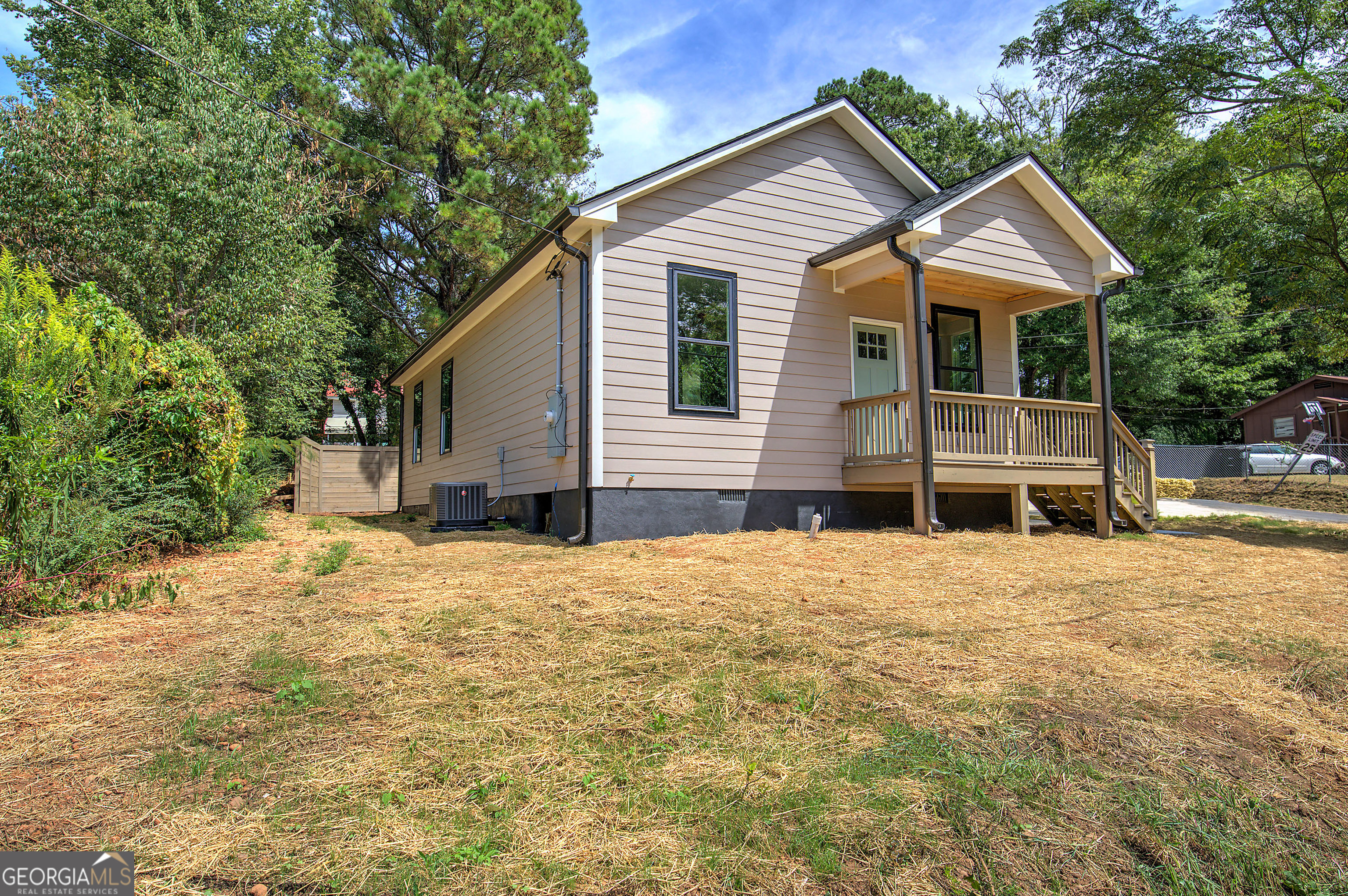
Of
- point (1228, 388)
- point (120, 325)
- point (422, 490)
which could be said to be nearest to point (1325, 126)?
point (120, 325)

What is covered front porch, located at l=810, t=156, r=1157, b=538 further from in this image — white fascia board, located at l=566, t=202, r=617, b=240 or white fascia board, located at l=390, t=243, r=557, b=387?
white fascia board, located at l=390, t=243, r=557, b=387

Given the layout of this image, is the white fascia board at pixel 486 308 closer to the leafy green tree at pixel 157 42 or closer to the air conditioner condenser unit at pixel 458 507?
the air conditioner condenser unit at pixel 458 507

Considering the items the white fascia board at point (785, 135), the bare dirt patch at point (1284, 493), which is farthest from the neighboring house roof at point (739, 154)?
the bare dirt patch at point (1284, 493)

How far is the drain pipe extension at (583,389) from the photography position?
26.1 feet

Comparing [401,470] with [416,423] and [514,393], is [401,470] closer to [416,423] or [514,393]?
[416,423]

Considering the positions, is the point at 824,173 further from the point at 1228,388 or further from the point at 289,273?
the point at 1228,388

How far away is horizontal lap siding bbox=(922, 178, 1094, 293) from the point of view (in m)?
8.83

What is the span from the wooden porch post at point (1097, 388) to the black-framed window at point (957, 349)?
1.46 m

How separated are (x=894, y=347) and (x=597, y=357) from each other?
4.54m

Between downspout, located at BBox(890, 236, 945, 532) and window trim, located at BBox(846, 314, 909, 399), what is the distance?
3.99ft

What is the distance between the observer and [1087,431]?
9.74 metres

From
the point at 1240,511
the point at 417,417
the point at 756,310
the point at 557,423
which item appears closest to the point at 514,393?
the point at 557,423

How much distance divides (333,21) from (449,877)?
23.1 metres

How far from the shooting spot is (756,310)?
911 cm
